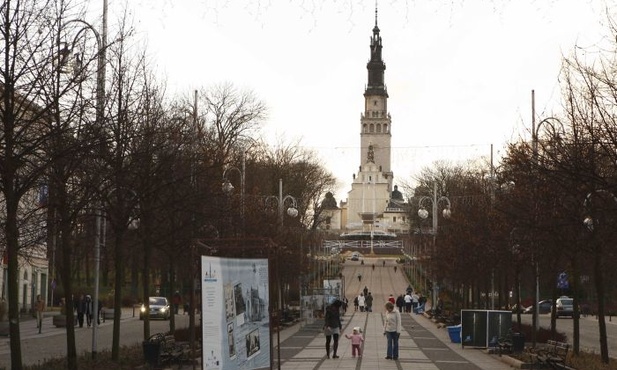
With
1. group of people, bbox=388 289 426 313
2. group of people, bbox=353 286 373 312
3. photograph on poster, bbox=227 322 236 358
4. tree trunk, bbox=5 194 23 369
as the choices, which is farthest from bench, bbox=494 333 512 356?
group of people, bbox=353 286 373 312

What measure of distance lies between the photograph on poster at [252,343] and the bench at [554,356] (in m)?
9.91

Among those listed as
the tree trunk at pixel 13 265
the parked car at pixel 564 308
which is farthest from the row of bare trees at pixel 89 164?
the parked car at pixel 564 308

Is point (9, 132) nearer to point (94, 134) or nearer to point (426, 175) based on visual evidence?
point (94, 134)

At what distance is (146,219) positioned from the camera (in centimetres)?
2916

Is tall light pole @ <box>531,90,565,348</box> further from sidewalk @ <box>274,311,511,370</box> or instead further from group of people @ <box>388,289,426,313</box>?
group of people @ <box>388,289,426,313</box>

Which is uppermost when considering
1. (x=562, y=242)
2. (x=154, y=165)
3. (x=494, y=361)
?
(x=154, y=165)

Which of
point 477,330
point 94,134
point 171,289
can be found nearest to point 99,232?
point 171,289

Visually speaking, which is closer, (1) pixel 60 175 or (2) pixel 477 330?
(1) pixel 60 175

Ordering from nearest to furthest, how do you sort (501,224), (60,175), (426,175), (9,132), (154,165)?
(9,132) < (60,175) < (154,165) < (501,224) < (426,175)

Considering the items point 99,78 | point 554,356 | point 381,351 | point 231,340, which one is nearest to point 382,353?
point 381,351

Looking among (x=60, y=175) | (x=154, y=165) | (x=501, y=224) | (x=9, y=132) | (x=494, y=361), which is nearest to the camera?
(x=9, y=132)

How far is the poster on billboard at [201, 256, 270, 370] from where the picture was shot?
18.0 m

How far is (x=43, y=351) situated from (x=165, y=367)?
378 inches

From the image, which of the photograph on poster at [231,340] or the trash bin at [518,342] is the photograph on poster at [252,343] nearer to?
the photograph on poster at [231,340]
